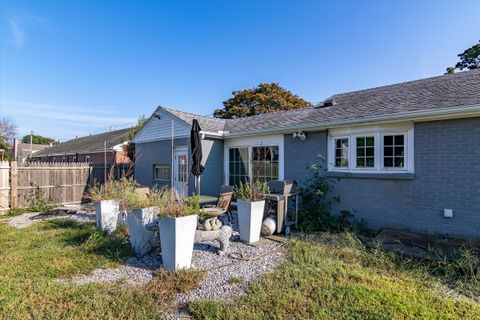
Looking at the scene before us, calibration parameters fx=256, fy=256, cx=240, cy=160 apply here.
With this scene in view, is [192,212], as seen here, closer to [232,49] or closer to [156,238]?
[156,238]

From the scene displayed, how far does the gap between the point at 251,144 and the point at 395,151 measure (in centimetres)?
501

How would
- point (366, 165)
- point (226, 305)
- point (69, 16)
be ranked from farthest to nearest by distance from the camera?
point (69, 16) < point (366, 165) < point (226, 305)

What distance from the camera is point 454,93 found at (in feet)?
21.0

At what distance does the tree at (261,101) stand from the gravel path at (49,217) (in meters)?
20.4

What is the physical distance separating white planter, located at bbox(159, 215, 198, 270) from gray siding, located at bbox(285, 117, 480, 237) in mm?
5036

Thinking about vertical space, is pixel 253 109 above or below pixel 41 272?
above

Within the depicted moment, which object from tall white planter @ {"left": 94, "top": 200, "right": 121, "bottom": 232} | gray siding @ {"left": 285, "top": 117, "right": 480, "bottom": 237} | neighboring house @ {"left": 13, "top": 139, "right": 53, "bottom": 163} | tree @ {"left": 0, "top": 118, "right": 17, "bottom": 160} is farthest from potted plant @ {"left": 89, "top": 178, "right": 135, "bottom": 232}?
tree @ {"left": 0, "top": 118, "right": 17, "bottom": 160}

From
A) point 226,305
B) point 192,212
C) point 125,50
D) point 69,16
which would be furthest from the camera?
point 125,50

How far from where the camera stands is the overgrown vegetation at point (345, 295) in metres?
3.06

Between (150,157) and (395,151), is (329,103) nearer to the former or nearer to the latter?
(395,151)

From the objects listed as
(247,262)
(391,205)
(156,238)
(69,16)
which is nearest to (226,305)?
(247,262)

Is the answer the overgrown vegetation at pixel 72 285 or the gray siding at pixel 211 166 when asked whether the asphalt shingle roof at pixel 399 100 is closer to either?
the gray siding at pixel 211 166

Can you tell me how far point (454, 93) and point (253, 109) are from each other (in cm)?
2277

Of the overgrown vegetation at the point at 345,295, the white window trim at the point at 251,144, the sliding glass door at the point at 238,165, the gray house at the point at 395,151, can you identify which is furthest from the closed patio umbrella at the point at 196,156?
the overgrown vegetation at the point at 345,295
